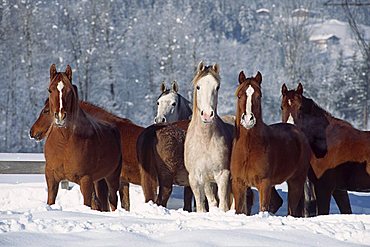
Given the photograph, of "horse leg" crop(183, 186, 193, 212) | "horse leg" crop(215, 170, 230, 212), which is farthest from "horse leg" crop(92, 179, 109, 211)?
"horse leg" crop(215, 170, 230, 212)

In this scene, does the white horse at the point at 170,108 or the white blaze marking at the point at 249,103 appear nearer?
the white blaze marking at the point at 249,103

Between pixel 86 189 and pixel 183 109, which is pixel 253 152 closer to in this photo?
pixel 86 189

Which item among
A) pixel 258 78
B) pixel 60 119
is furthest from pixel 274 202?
pixel 60 119

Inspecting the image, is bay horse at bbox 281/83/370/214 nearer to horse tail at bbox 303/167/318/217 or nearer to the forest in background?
horse tail at bbox 303/167/318/217

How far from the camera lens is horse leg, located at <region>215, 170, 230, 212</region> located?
316 inches

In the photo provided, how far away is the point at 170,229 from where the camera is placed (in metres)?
5.65

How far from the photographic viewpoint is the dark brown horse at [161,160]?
9.11 m

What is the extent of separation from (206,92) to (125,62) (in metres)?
52.5

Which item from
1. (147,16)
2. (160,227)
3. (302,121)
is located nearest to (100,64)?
(147,16)

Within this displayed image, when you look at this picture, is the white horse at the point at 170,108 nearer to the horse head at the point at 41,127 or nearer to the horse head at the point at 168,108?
the horse head at the point at 168,108

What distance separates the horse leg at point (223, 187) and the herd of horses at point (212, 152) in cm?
1

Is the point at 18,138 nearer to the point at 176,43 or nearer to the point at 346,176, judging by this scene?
the point at 176,43

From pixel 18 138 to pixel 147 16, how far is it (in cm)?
2838

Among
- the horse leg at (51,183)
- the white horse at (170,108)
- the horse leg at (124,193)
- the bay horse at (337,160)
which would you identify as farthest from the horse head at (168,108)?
the horse leg at (51,183)
